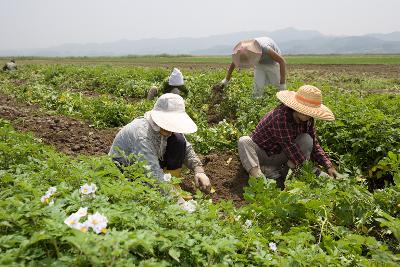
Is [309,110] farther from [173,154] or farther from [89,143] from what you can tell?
[89,143]

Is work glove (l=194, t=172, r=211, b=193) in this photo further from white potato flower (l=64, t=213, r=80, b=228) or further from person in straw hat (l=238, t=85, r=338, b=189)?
white potato flower (l=64, t=213, r=80, b=228)

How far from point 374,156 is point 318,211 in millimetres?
1905

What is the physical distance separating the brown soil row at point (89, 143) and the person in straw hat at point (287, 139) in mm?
337

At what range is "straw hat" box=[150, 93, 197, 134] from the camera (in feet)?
10.2

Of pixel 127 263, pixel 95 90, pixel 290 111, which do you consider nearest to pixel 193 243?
pixel 127 263

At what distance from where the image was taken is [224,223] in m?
2.55

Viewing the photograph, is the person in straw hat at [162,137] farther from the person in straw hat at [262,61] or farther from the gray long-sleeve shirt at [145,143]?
the person in straw hat at [262,61]

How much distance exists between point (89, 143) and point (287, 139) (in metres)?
2.79

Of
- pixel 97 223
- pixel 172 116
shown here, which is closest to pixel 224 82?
pixel 172 116

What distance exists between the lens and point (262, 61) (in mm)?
6406

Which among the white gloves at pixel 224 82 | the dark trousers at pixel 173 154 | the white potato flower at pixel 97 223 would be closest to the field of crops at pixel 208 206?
the white potato flower at pixel 97 223

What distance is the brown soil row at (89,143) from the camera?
177 inches

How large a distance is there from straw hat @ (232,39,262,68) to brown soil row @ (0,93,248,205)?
152cm

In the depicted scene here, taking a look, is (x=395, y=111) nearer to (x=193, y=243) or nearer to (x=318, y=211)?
(x=318, y=211)
